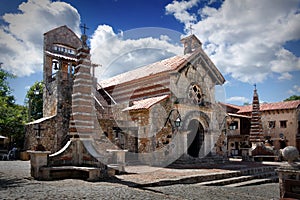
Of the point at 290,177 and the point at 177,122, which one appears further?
the point at 177,122

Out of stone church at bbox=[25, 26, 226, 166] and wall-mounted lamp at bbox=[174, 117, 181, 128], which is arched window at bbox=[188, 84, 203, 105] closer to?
stone church at bbox=[25, 26, 226, 166]

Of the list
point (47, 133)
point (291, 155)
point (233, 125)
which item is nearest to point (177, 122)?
point (47, 133)

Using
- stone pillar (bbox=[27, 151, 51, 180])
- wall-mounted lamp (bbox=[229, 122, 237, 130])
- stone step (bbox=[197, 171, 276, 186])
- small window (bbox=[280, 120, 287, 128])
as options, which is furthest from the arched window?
small window (bbox=[280, 120, 287, 128])

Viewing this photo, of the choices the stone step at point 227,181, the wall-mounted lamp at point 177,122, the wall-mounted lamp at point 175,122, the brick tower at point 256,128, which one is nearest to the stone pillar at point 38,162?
the stone step at point 227,181

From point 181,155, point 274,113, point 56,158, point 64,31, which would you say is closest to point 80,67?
point 56,158

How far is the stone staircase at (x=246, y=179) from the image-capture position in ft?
36.0

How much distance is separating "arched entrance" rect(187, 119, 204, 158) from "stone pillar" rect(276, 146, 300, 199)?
1251 centimetres

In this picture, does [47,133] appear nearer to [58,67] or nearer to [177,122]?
[58,67]

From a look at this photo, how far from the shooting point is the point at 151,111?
15.8m

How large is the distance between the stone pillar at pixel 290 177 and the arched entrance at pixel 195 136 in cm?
1251

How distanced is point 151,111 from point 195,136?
17.3 ft

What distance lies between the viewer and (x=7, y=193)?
22.5 ft

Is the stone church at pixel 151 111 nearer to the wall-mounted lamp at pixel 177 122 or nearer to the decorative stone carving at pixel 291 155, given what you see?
the wall-mounted lamp at pixel 177 122

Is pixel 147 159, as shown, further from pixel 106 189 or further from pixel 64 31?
pixel 64 31
